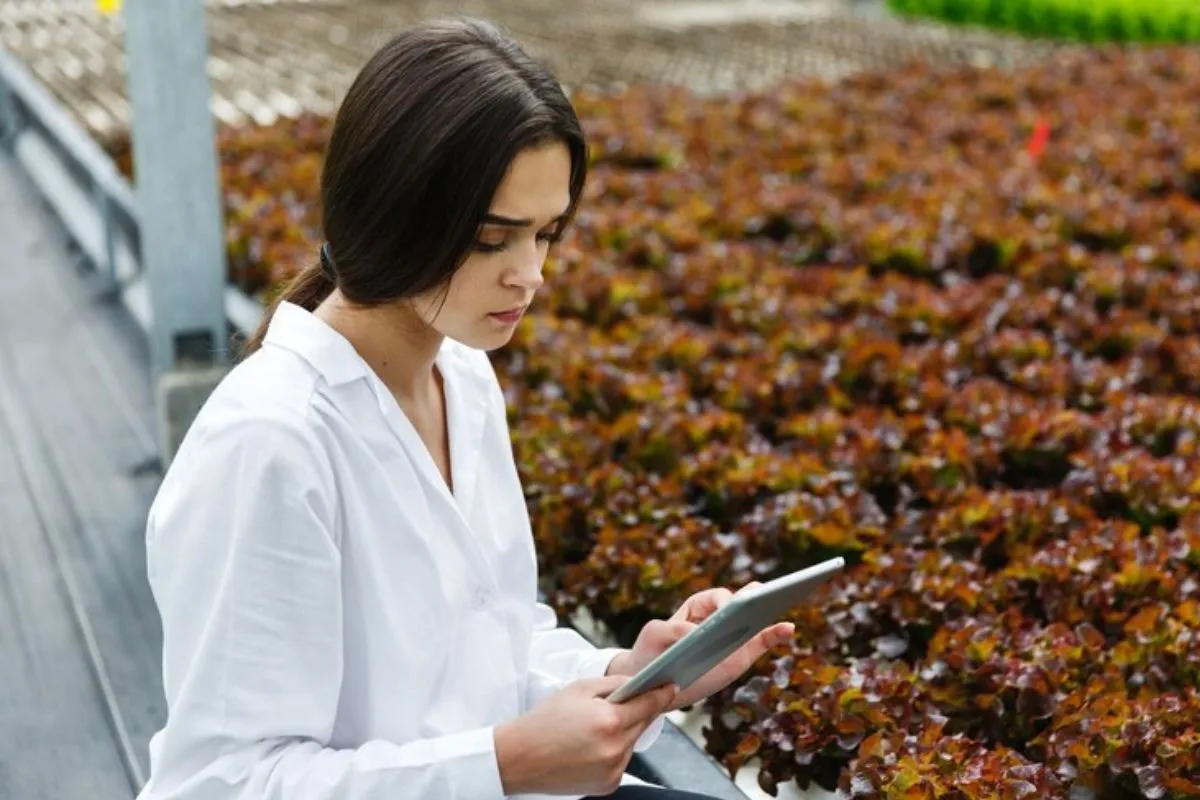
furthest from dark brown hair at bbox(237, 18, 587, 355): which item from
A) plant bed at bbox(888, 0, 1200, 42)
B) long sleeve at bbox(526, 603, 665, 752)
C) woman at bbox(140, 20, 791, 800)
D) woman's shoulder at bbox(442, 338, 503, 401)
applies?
plant bed at bbox(888, 0, 1200, 42)

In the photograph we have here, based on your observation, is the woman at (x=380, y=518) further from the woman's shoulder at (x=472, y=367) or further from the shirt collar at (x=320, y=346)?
the woman's shoulder at (x=472, y=367)

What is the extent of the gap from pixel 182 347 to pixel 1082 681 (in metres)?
2.47

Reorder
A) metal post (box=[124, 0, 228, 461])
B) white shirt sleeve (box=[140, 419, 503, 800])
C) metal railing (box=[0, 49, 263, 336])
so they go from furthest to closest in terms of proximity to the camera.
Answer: metal railing (box=[0, 49, 263, 336]), metal post (box=[124, 0, 228, 461]), white shirt sleeve (box=[140, 419, 503, 800])

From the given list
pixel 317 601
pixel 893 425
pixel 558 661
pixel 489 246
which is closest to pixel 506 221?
pixel 489 246

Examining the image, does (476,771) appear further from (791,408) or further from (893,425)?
(791,408)

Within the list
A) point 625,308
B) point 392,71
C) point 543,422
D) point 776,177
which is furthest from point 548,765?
point 776,177

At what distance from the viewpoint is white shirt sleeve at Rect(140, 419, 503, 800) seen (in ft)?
5.88

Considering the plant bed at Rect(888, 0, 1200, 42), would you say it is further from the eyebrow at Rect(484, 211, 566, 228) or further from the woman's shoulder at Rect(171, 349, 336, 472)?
the woman's shoulder at Rect(171, 349, 336, 472)

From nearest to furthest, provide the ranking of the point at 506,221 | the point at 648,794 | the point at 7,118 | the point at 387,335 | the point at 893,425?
the point at 506,221 < the point at 387,335 < the point at 648,794 < the point at 893,425 < the point at 7,118

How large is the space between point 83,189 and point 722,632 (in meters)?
5.72

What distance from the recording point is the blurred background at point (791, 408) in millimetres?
2949

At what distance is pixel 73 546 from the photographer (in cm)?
436

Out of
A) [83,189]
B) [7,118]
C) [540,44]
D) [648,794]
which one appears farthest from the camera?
[540,44]

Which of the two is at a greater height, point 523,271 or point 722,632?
point 523,271
